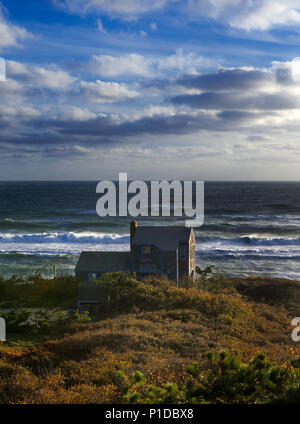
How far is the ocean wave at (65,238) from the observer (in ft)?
176

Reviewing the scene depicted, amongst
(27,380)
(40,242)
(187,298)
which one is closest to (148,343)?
(27,380)

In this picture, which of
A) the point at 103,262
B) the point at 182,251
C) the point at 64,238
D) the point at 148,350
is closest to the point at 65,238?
the point at 64,238

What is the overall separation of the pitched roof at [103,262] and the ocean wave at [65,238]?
27.0 meters

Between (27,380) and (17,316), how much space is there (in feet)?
28.5

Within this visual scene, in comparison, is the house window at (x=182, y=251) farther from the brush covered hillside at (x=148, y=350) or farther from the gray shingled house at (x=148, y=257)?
the brush covered hillside at (x=148, y=350)

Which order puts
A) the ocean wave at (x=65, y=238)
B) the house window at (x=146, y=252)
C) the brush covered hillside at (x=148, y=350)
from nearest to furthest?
the brush covered hillside at (x=148, y=350) → the house window at (x=146, y=252) → the ocean wave at (x=65, y=238)

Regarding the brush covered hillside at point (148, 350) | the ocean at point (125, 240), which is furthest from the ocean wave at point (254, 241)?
the brush covered hillside at point (148, 350)

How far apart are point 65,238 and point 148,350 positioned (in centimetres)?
4449

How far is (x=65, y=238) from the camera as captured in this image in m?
55.2

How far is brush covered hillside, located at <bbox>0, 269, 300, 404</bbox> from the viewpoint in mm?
7633
